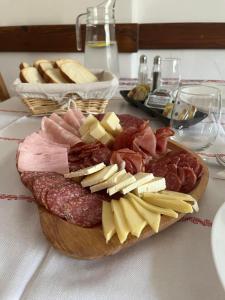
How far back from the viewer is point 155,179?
17.5 inches

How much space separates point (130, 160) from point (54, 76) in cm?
54

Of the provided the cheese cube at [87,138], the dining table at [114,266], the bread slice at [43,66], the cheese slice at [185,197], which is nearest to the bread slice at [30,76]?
the bread slice at [43,66]

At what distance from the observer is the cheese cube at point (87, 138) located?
59 centimetres

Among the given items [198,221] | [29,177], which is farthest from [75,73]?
[198,221]

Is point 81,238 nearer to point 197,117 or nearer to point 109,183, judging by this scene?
point 109,183

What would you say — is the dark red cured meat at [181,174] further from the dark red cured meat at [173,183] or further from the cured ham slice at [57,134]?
the cured ham slice at [57,134]

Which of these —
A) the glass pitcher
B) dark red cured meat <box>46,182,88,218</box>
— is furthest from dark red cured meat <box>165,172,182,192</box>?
the glass pitcher

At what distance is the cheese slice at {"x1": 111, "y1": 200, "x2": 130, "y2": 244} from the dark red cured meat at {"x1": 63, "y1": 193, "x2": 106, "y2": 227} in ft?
0.08

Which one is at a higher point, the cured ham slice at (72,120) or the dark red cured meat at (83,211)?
the cured ham slice at (72,120)

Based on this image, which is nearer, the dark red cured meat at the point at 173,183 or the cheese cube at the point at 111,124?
the dark red cured meat at the point at 173,183

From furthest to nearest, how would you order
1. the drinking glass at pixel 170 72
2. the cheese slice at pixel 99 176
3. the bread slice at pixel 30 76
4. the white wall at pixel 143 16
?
1. the white wall at pixel 143 16
2. the drinking glass at pixel 170 72
3. the bread slice at pixel 30 76
4. the cheese slice at pixel 99 176

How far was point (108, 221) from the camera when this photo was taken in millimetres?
387

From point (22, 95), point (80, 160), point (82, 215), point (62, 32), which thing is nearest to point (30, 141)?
point (80, 160)

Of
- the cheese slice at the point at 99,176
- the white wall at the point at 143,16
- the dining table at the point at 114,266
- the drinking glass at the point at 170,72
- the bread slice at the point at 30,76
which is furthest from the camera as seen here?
the white wall at the point at 143,16
